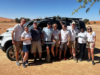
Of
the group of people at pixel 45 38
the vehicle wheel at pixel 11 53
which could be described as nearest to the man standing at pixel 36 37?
the group of people at pixel 45 38

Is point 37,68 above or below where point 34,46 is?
below

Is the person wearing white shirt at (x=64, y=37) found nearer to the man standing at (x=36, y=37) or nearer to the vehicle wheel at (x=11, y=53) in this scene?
the man standing at (x=36, y=37)

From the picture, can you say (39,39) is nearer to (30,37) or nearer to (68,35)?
(30,37)

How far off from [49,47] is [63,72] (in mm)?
1312

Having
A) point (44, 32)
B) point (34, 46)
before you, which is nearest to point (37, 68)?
point (34, 46)

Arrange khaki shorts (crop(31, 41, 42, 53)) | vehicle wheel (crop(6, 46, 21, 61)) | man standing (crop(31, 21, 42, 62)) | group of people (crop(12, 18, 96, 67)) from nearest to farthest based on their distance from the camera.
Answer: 1. group of people (crop(12, 18, 96, 67))
2. man standing (crop(31, 21, 42, 62))
3. khaki shorts (crop(31, 41, 42, 53))
4. vehicle wheel (crop(6, 46, 21, 61))

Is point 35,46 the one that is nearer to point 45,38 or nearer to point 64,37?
point 45,38

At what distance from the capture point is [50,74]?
3.23 metres

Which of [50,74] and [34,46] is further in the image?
[34,46]

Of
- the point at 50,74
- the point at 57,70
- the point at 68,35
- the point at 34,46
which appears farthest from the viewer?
the point at 68,35

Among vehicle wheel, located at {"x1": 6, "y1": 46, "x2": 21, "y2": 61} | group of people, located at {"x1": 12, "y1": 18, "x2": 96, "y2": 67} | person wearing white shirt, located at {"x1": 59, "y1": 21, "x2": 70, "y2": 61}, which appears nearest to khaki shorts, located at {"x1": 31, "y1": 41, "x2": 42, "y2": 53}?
group of people, located at {"x1": 12, "y1": 18, "x2": 96, "y2": 67}

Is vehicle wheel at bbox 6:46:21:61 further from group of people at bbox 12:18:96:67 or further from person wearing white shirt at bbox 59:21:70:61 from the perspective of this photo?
person wearing white shirt at bbox 59:21:70:61

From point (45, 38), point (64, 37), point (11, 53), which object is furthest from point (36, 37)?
point (11, 53)

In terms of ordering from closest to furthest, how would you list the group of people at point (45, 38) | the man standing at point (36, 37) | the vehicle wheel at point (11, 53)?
the group of people at point (45, 38) < the man standing at point (36, 37) < the vehicle wheel at point (11, 53)
